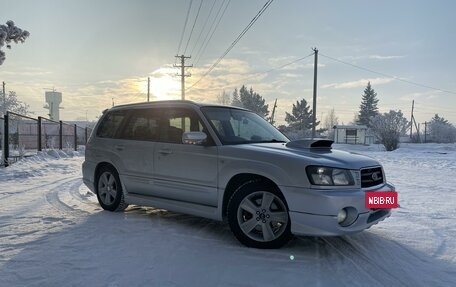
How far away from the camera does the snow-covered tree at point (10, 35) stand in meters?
13.4

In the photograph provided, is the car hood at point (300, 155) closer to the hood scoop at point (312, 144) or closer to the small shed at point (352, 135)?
the hood scoop at point (312, 144)

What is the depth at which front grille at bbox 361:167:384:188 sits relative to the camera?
177 inches

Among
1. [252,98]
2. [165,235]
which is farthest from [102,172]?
[252,98]

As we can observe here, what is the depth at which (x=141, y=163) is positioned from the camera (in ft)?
19.8

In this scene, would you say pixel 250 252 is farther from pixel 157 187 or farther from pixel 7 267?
pixel 7 267

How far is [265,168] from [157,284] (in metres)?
1.74

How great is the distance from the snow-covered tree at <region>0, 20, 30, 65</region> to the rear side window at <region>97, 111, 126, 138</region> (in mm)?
8737

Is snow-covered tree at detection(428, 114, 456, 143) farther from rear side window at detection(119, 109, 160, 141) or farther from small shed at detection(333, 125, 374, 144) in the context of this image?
rear side window at detection(119, 109, 160, 141)

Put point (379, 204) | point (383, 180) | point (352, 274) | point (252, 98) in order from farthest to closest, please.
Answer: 1. point (252, 98)
2. point (383, 180)
3. point (379, 204)
4. point (352, 274)

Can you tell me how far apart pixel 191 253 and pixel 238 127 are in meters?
1.97

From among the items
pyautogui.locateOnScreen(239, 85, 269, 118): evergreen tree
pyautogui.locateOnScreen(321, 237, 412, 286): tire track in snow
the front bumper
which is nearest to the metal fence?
the front bumper

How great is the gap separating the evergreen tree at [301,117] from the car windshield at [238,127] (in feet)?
244

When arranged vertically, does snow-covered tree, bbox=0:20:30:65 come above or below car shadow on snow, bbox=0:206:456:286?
above

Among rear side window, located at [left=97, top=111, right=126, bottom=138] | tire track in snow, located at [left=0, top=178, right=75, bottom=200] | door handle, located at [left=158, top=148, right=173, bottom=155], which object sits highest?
rear side window, located at [left=97, top=111, right=126, bottom=138]
